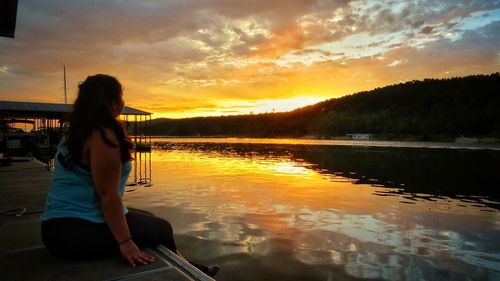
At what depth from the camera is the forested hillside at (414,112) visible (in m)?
110

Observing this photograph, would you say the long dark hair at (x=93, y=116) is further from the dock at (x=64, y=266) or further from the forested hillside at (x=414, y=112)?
the forested hillside at (x=414, y=112)

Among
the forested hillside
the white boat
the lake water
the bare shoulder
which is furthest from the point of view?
the forested hillside

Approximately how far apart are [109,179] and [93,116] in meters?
0.44

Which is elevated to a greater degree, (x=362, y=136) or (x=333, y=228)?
(x=362, y=136)

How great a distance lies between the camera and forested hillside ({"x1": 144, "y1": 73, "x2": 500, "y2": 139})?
359 feet

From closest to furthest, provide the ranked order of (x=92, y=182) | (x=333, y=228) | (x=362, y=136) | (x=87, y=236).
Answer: (x=92, y=182)
(x=87, y=236)
(x=333, y=228)
(x=362, y=136)

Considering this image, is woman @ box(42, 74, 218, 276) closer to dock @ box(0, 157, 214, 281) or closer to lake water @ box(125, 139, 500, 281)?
dock @ box(0, 157, 214, 281)

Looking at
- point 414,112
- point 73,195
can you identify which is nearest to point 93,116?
point 73,195

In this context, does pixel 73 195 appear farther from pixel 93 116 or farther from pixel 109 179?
pixel 93 116

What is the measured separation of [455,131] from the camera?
10919 cm

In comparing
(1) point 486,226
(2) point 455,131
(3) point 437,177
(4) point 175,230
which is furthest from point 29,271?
(2) point 455,131

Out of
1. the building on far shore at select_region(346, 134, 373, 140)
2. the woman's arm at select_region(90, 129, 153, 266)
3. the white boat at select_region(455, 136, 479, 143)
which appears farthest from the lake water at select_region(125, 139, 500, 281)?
the building on far shore at select_region(346, 134, 373, 140)

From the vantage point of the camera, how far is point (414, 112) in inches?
5015

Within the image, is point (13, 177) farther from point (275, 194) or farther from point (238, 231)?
point (275, 194)
